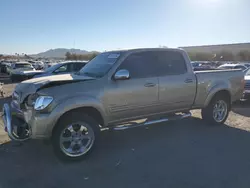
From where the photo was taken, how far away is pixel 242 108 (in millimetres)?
9297

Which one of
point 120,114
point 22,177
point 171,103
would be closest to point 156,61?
point 171,103

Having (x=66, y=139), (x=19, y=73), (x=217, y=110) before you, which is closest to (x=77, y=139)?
(x=66, y=139)

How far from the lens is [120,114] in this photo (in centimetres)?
495

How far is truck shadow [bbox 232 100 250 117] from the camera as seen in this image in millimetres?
8430

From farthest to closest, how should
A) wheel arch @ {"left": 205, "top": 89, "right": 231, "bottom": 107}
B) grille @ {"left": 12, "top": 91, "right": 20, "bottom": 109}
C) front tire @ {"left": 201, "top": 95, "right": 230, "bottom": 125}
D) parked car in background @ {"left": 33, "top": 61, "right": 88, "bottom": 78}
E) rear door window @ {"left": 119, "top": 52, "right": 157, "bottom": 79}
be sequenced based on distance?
parked car in background @ {"left": 33, "top": 61, "right": 88, "bottom": 78}, front tire @ {"left": 201, "top": 95, "right": 230, "bottom": 125}, wheel arch @ {"left": 205, "top": 89, "right": 231, "bottom": 107}, rear door window @ {"left": 119, "top": 52, "right": 157, "bottom": 79}, grille @ {"left": 12, "top": 91, "right": 20, "bottom": 109}

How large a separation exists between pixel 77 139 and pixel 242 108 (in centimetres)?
706

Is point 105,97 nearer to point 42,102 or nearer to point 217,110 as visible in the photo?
point 42,102

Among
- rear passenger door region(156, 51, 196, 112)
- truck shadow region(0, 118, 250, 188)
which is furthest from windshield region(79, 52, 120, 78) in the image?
truck shadow region(0, 118, 250, 188)

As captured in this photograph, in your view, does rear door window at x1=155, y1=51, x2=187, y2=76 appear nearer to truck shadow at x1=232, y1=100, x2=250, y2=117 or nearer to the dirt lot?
the dirt lot

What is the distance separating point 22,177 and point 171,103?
335cm

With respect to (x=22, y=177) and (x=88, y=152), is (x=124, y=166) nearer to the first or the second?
(x=88, y=152)

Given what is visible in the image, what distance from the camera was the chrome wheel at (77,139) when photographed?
4.40 metres

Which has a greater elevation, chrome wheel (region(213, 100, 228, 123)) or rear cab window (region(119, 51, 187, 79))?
rear cab window (region(119, 51, 187, 79))

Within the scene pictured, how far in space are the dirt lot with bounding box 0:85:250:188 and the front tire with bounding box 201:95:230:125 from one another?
507 millimetres
